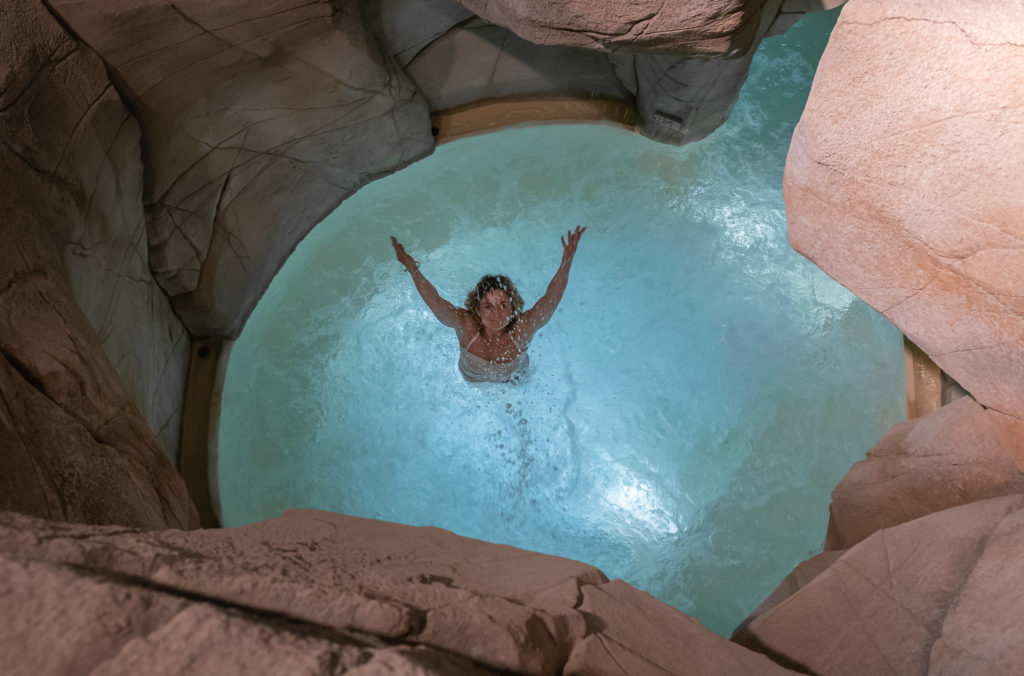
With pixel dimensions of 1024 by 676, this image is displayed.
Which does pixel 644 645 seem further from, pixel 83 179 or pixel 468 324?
pixel 468 324

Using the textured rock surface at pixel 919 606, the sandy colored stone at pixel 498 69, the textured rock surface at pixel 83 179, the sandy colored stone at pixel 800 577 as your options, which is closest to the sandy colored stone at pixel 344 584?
the textured rock surface at pixel 919 606

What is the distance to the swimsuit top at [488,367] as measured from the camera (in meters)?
4.69

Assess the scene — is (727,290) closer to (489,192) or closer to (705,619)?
(489,192)

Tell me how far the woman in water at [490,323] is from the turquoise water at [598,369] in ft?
1.39

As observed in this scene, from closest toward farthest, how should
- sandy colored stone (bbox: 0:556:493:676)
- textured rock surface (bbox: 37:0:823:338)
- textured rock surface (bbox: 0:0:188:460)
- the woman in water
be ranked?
sandy colored stone (bbox: 0:556:493:676), textured rock surface (bbox: 0:0:188:460), textured rock surface (bbox: 37:0:823:338), the woman in water

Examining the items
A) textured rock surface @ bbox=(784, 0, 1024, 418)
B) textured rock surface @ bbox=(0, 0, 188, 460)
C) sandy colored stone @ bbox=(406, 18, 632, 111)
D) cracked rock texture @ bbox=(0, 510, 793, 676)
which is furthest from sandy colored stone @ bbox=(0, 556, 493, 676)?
sandy colored stone @ bbox=(406, 18, 632, 111)

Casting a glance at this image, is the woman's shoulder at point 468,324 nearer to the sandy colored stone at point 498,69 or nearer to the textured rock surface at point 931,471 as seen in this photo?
the sandy colored stone at point 498,69

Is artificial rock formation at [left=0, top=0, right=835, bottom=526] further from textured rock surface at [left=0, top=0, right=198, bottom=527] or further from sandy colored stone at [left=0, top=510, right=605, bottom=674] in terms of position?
sandy colored stone at [left=0, top=510, right=605, bottom=674]

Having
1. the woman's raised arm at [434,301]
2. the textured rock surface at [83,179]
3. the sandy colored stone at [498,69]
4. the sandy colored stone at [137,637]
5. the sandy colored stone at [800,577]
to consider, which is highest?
the sandy colored stone at [498,69]

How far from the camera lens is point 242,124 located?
367 centimetres

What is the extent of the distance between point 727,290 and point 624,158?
→ 1.29 m

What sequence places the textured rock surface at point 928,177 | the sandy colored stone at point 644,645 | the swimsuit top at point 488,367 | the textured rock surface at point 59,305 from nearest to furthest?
the sandy colored stone at point 644,645
the textured rock surface at point 59,305
the textured rock surface at point 928,177
the swimsuit top at point 488,367

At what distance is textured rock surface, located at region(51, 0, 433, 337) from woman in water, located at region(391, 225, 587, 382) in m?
0.75

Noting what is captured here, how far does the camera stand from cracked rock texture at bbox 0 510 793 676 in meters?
1.06
